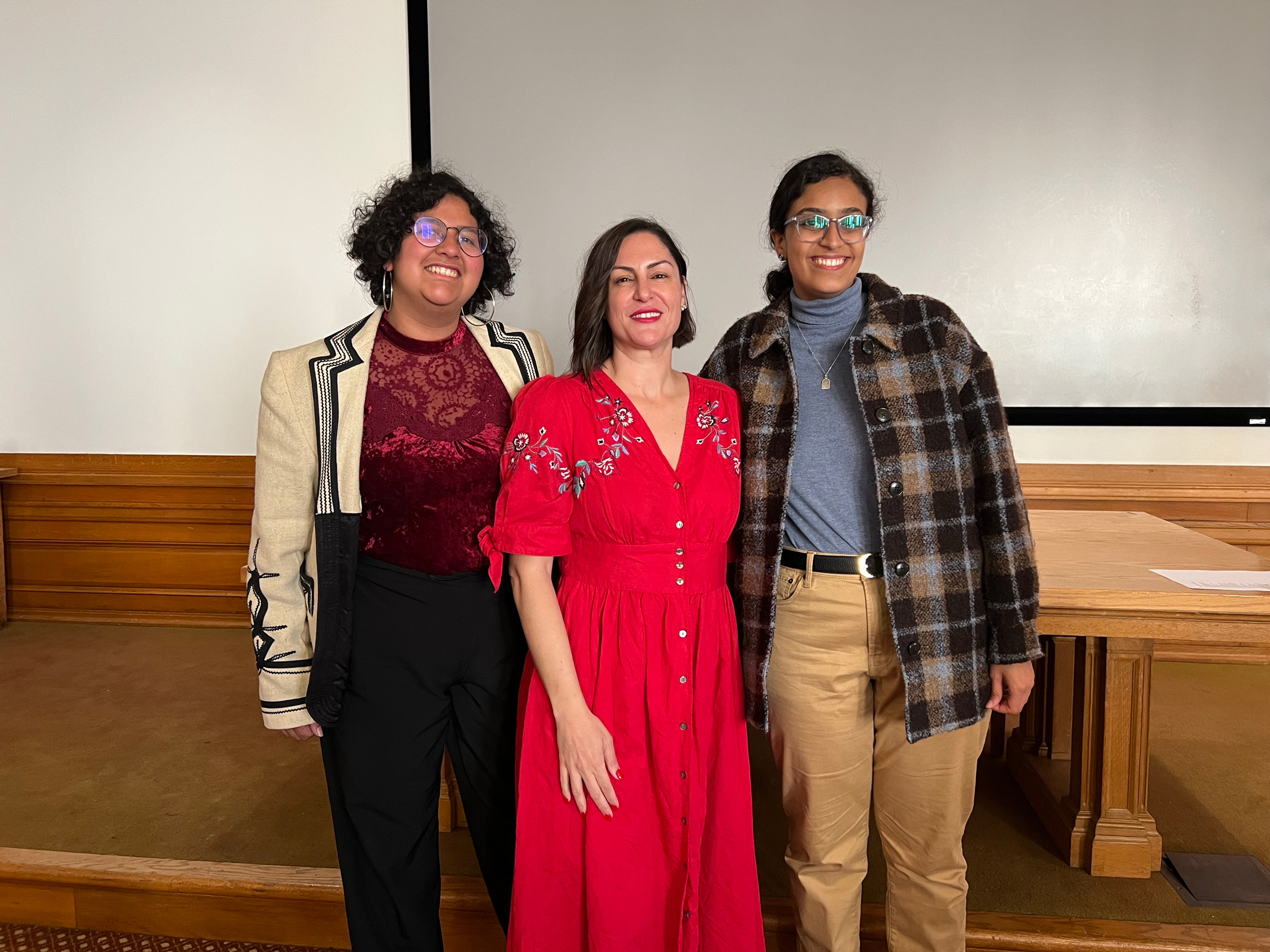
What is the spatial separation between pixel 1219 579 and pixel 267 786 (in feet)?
8.54

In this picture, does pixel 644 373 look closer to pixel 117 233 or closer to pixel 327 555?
pixel 327 555

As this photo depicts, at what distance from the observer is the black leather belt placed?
1.45 metres

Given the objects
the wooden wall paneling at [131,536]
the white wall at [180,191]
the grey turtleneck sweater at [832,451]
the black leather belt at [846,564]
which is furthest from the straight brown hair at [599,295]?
the wooden wall paneling at [131,536]

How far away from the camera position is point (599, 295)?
4.59ft

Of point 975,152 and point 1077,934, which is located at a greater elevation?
point 975,152

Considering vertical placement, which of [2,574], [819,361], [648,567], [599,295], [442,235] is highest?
[442,235]

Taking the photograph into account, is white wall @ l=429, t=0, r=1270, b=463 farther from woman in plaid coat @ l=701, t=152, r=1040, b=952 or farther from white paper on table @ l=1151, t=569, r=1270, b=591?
woman in plaid coat @ l=701, t=152, r=1040, b=952

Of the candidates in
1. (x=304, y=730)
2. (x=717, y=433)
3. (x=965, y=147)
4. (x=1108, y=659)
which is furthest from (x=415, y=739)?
(x=965, y=147)

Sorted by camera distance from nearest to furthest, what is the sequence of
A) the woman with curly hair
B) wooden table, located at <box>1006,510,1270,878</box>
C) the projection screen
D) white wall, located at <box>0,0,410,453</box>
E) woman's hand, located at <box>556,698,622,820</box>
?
woman's hand, located at <box>556,698,622,820</box>
the woman with curly hair
wooden table, located at <box>1006,510,1270,878</box>
the projection screen
white wall, located at <box>0,0,410,453</box>

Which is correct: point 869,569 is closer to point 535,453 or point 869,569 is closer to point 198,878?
point 535,453

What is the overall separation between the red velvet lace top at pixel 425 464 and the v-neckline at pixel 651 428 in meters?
0.22

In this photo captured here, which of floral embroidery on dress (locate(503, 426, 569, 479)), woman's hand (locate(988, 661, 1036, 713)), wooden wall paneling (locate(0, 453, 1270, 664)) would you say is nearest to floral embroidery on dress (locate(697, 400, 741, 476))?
floral embroidery on dress (locate(503, 426, 569, 479))

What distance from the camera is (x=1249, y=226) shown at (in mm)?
3500

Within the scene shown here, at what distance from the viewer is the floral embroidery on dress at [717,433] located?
1.45 metres
